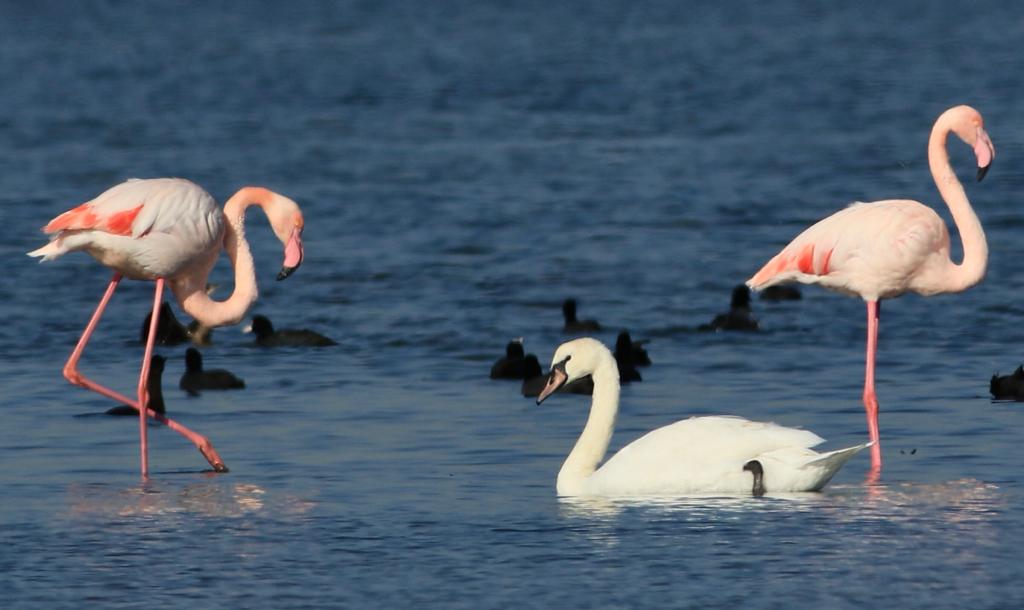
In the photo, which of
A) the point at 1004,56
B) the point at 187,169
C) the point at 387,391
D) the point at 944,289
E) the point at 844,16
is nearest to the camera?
the point at 944,289

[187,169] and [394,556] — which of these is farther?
[187,169]

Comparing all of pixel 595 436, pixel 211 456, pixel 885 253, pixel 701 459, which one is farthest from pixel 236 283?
pixel 885 253

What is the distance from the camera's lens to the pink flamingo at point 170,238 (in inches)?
505

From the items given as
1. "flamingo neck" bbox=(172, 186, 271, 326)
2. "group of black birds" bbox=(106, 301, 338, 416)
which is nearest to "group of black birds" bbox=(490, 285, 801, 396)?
"group of black birds" bbox=(106, 301, 338, 416)

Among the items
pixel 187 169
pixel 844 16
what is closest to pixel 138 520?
pixel 187 169

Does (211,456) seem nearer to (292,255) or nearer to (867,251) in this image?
(292,255)

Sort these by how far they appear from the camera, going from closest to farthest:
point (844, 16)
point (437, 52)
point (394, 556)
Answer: point (394, 556) → point (437, 52) → point (844, 16)

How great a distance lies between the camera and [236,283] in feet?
43.5

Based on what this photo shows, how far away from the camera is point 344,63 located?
5041 centimetres

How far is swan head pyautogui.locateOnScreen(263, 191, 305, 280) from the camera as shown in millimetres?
13000

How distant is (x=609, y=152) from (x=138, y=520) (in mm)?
19941

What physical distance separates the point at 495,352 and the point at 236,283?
370cm

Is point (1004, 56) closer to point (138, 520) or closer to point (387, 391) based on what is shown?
point (387, 391)

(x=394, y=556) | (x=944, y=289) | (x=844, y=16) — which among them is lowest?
(x=394, y=556)
